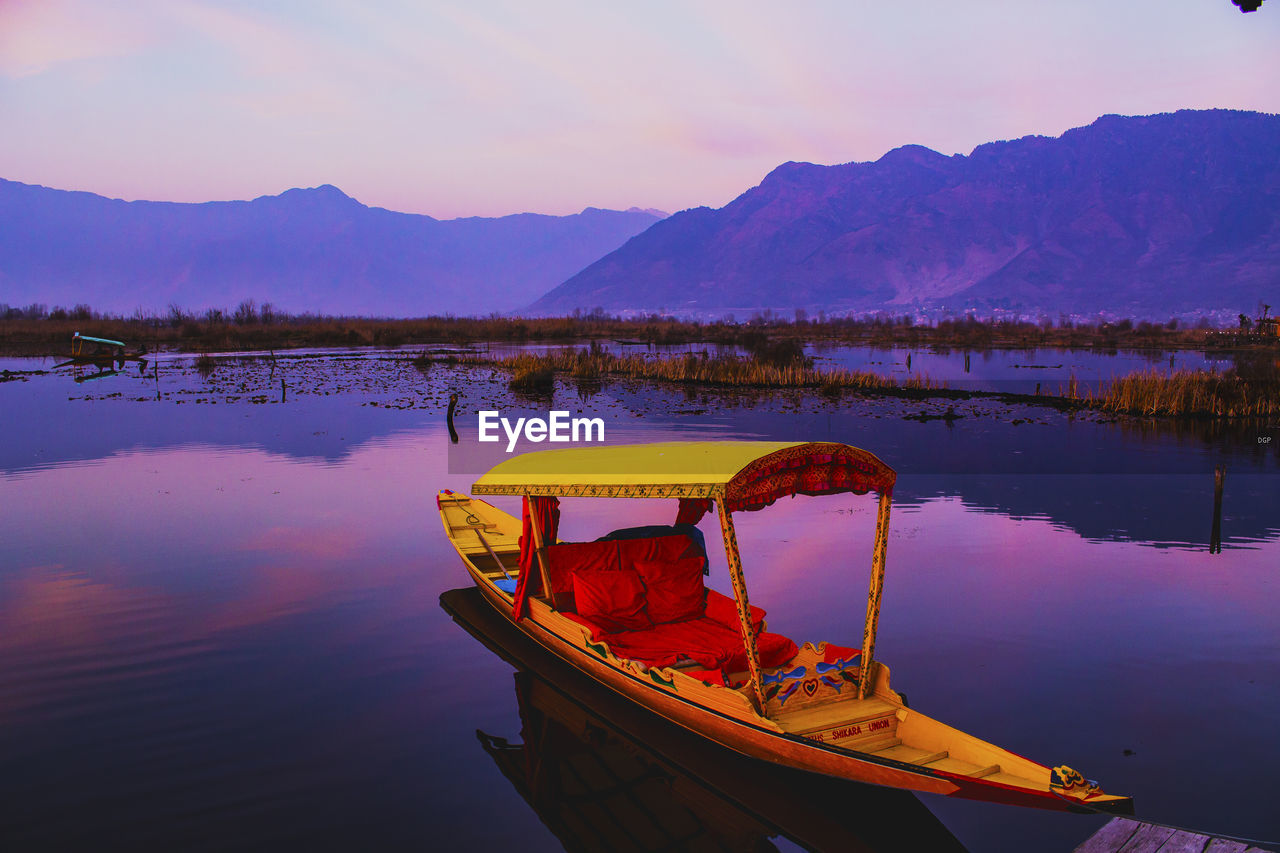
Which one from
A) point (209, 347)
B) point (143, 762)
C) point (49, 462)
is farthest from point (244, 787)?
point (209, 347)

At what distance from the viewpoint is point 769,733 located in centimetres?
877

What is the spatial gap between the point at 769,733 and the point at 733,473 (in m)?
2.59

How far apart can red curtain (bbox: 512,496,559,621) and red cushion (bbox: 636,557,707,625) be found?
4.76ft

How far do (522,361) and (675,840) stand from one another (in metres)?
51.2

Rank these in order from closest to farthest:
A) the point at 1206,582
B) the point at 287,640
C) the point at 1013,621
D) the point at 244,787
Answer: the point at 244,787, the point at 287,640, the point at 1013,621, the point at 1206,582

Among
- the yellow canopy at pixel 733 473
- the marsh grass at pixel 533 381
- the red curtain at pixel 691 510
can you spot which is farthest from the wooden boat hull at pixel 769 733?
the marsh grass at pixel 533 381

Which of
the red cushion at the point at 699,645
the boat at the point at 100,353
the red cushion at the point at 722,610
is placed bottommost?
the red cushion at the point at 699,645

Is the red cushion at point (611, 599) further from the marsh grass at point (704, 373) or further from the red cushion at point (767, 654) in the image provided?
the marsh grass at point (704, 373)

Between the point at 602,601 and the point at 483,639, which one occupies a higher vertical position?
the point at 602,601

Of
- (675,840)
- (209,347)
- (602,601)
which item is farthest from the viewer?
(209,347)

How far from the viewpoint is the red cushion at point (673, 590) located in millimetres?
12328

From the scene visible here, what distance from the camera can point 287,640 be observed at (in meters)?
13.4

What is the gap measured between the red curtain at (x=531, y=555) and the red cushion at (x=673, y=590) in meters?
1.45

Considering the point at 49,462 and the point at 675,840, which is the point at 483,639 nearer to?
the point at 675,840
